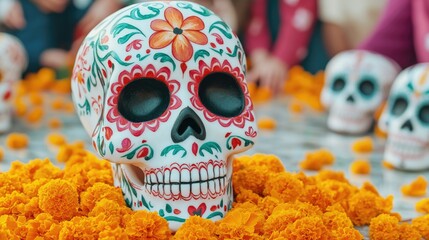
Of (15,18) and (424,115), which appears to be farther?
(15,18)

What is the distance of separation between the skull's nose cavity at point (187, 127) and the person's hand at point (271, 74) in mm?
1629

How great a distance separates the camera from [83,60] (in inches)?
54.1

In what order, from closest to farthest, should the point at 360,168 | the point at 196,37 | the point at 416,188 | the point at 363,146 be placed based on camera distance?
the point at 196,37, the point at 416,188, the point at 360,168, the point at 363,146

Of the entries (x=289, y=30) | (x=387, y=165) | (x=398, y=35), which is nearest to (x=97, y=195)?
(x=387, y=165)

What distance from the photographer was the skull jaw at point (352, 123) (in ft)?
8.04

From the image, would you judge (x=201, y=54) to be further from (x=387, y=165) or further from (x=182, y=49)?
(x=387, y=165)

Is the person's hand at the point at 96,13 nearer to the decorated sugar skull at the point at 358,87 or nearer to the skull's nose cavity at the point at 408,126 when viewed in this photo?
the decorated sugar skull at the point at 358,87

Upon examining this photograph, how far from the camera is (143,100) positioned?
1324 millimetres

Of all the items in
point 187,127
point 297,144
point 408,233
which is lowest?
point 297,144

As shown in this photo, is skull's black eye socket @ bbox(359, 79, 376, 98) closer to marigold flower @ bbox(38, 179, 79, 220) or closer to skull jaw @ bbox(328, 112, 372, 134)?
skull jaw @ bbox(328, 112, 372, 134)

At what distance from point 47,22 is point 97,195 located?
6.50 feet

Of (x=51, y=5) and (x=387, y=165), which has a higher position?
(x=51, y=5)

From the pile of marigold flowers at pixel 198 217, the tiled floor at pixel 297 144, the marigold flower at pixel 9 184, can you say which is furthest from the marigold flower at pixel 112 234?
the tiled floor at pixel 297 144

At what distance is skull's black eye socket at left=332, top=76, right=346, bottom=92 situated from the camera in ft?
8.05
